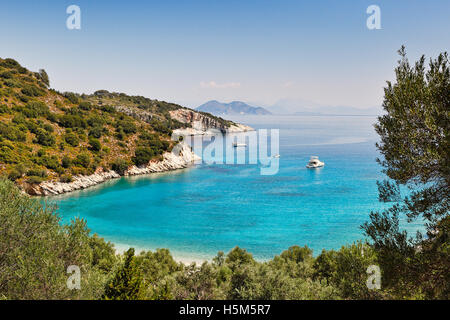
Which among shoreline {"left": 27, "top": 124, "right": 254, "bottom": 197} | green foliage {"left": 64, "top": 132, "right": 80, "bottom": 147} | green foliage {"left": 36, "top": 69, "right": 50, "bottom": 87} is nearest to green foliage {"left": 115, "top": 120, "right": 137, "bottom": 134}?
shoreline {"left": 27, "top": 124, "right": 254, "bottom": 197}

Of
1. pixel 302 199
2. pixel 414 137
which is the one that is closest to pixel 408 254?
pixel 414 137

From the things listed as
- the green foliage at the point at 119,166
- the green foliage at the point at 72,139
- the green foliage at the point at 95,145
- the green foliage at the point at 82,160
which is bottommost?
the green foliage at the point at 119,166

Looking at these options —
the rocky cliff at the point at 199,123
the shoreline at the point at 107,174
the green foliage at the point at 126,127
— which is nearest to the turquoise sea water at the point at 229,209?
the shoreline at the point at 107,174

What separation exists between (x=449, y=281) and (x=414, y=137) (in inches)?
150

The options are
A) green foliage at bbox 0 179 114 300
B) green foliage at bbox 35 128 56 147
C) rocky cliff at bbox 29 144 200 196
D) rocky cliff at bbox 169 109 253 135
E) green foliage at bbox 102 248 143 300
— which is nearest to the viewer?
green foliage at bbox 102 248 143 300

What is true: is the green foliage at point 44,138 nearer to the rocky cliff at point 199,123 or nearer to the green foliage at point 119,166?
the green foliage at point 119,166

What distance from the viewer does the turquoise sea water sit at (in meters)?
26.0

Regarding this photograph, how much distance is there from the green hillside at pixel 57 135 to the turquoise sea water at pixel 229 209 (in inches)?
195

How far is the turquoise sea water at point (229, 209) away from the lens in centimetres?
2595

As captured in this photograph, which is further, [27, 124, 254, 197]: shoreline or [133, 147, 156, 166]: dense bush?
[133, 147, 156, 166]: dense bush

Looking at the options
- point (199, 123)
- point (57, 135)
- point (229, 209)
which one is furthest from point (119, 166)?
point (199, 123)

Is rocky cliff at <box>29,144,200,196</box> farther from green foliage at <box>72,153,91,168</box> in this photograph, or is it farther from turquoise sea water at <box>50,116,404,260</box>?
green foliage at <box>72,153,91,168</box>

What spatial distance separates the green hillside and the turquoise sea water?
16.2 ft

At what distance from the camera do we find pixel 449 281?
718 centimetres
